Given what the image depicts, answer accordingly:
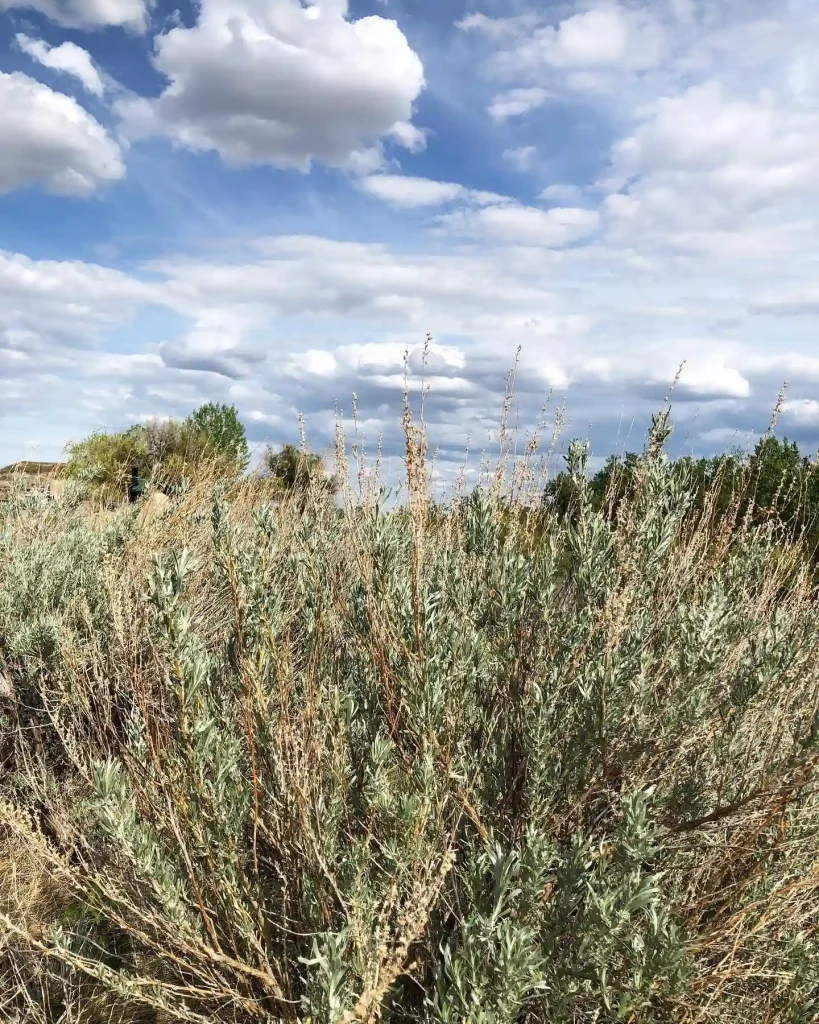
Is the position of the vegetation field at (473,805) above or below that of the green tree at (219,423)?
below

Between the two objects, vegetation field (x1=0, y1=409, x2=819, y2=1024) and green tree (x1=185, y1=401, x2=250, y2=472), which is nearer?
vegetation field (x1=0, y1=409, x2=819, y2=1024)

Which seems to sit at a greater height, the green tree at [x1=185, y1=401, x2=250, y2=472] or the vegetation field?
the green tree at [x1=185, y1=401, x2=250, y2=472]

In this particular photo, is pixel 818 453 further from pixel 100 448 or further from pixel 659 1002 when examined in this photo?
pixel 100 448

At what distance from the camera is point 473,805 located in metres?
2.55

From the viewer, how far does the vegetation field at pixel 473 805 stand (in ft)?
6.61

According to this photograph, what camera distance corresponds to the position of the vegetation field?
2.02 meters

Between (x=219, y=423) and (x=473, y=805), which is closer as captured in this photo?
(x=473, y=805)

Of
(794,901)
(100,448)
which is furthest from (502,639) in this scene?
(100,448)

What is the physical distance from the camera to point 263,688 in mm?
2408

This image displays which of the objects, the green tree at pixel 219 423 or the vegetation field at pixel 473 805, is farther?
the green tree at pixel 219 423

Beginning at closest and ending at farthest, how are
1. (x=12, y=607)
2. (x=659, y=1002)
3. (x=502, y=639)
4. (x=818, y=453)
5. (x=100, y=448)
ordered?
(x=659, y=1002), (x=502, y=639), (x=818, y=453), (x=12, y=607), (x=100, y=448)

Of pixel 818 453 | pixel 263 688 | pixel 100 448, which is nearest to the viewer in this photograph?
pixel 263 688

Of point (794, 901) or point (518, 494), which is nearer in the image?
point (794, 901)

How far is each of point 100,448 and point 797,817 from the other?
22.8 metres
